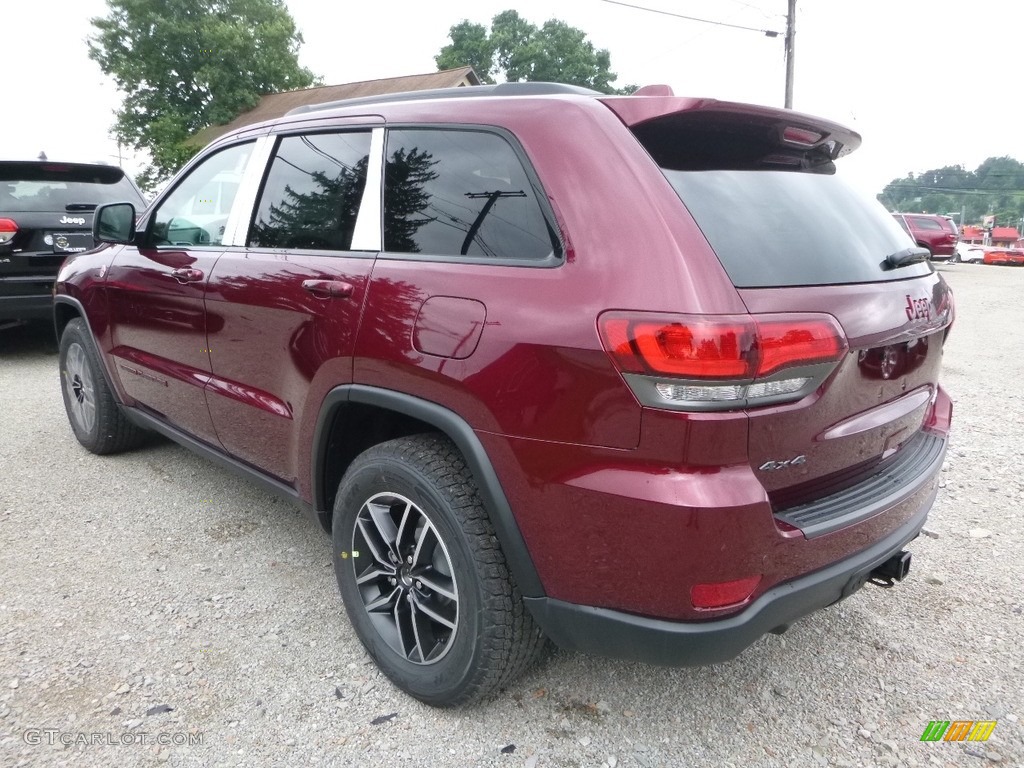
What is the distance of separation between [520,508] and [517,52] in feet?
152

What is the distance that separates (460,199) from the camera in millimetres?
2109

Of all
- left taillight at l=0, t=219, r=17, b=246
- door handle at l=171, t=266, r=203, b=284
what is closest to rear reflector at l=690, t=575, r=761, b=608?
door handle at l=171, t=266, r=203, b=284

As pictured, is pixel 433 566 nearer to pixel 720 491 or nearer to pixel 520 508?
pixel 520 508

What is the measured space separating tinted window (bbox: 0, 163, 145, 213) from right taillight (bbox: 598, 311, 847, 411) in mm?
5703

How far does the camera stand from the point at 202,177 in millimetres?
3338

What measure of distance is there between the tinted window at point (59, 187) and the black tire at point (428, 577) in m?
4.94

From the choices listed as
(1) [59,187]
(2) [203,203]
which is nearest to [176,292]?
(2) [203,203]

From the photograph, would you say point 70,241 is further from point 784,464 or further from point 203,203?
point 784,464

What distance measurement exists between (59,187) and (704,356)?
22.5 feet

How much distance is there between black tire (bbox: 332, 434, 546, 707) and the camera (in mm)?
1968

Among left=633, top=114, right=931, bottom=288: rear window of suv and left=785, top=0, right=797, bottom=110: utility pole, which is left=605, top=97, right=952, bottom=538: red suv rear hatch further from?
left=785, top=0, right=797, bottom=110: utility pole

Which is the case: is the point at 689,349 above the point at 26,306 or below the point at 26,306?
above

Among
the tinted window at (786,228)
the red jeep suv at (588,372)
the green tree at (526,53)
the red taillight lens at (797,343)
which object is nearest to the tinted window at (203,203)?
the red jeep suv at (588,372)

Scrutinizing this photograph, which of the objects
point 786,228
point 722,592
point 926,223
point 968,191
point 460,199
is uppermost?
point 968,191
